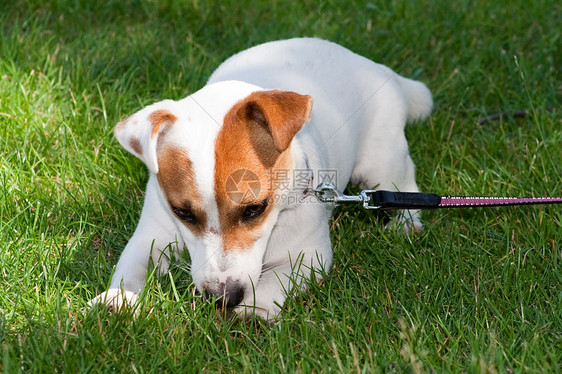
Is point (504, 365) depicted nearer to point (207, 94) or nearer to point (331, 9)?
point (207, 94)

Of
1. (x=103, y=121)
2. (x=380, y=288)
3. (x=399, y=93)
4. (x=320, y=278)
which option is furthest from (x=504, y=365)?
(x=103, y=121)

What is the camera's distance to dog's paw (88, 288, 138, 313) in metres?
2.95

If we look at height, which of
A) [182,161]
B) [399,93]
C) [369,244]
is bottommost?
[369,244]

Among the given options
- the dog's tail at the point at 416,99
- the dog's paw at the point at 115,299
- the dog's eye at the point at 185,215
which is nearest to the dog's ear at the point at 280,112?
the dog's eye at the point at 185,215

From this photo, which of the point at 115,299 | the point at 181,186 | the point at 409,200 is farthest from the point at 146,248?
the point at 409,200

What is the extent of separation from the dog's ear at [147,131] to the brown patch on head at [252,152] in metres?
0.28

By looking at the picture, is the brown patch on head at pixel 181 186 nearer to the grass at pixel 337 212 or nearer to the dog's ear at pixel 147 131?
the dog's ear at pixel 147 131

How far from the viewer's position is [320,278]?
3.35 meters

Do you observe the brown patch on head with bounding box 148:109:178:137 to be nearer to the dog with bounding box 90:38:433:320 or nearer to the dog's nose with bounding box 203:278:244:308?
the dog with bounding box 90:38:433:320

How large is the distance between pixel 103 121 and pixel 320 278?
201 centimetres

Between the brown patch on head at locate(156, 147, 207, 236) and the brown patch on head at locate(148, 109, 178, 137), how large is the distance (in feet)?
0.36
